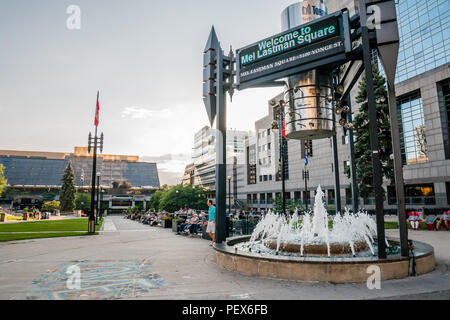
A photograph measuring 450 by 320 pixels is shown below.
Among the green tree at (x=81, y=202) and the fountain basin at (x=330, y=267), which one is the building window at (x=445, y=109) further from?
the green tree at (x=81, y=202)

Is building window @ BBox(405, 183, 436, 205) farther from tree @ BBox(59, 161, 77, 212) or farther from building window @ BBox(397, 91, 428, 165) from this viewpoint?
tree @ BBox(59, 161, 77, 212)

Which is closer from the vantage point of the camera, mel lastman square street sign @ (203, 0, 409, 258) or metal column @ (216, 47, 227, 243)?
mel lastman square street sign @ (203, 0, 409, 258)

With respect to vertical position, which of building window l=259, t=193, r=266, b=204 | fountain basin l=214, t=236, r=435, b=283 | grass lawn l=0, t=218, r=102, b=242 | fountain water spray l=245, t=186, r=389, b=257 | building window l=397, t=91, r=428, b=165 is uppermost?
building window l=397, t=91, r=428, b=165

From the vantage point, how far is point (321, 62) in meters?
7.18

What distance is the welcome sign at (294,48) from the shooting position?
23.4 feet

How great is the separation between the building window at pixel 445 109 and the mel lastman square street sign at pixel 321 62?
32.9m

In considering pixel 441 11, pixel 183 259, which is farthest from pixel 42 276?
pixel 441 11

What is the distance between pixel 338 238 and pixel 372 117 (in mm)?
3597

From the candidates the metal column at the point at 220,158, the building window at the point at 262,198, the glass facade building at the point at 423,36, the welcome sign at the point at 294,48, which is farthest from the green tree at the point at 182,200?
the welcome sign at the point at 294,48

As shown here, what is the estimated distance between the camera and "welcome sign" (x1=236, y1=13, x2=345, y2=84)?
7.12 m

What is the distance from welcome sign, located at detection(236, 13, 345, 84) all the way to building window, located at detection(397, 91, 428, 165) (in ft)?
122

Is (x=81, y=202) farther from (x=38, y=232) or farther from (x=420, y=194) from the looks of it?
(x=420, y=194)

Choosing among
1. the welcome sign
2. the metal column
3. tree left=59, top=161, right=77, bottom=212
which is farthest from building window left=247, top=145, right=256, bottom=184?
the welcome sign
